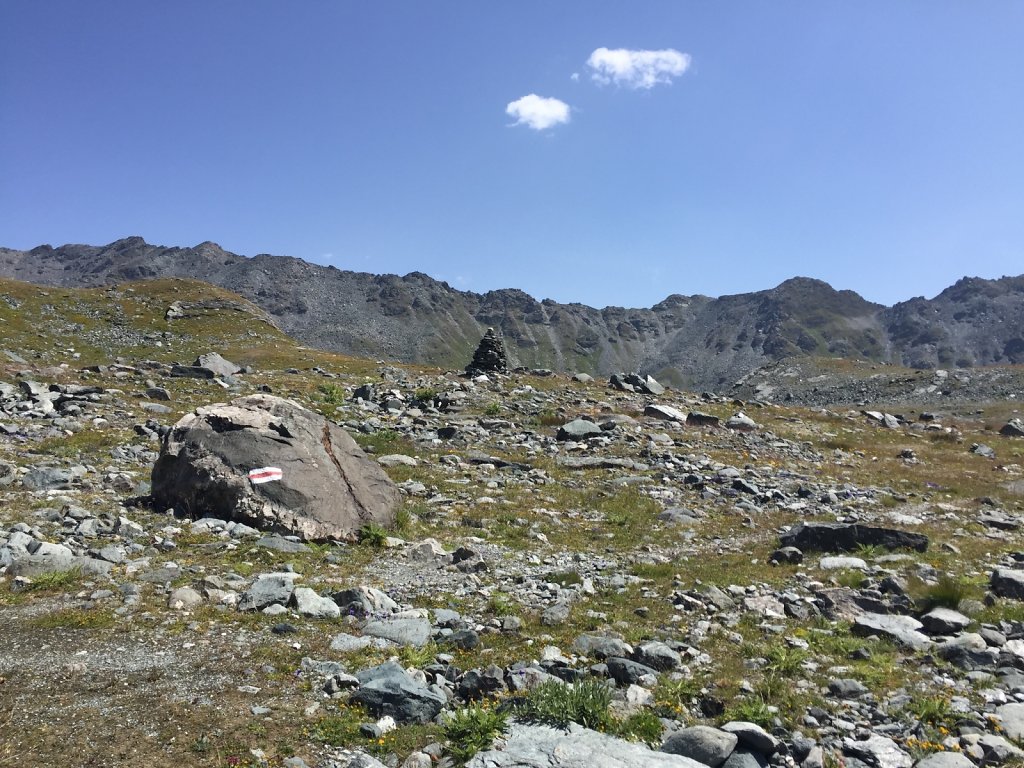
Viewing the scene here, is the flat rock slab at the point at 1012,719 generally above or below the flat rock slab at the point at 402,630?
above

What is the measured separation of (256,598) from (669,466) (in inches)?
746

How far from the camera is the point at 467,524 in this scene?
1684 centimetres

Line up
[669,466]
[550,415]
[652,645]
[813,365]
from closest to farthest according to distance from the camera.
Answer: [652,645], [669,466], [550,415], [813,365]

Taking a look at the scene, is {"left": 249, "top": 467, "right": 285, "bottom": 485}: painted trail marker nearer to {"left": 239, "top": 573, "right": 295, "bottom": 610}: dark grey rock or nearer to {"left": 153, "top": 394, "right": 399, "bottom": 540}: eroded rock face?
{"left": 153, "top": 394, "right": 399, "bottom": 540}: eroded rock face

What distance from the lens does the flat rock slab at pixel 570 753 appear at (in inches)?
237

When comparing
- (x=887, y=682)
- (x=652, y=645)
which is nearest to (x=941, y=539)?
(x=887, y=682)

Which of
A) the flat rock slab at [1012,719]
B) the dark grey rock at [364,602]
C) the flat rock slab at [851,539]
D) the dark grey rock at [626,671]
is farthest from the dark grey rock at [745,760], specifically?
the flat rock slab at [851,539]

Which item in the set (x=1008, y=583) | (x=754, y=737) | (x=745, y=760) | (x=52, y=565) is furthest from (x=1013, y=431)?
(x=52, y=565)

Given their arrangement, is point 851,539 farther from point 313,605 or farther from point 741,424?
point 741,424

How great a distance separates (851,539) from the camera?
15258 millimetres

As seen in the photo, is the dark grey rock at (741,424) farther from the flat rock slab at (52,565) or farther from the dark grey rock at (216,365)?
the dark grey rock at (216,365)

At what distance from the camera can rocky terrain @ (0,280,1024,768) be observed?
6.50 m

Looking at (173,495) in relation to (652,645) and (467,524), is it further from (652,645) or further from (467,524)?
(652,645)

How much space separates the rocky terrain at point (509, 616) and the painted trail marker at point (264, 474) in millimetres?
1085
